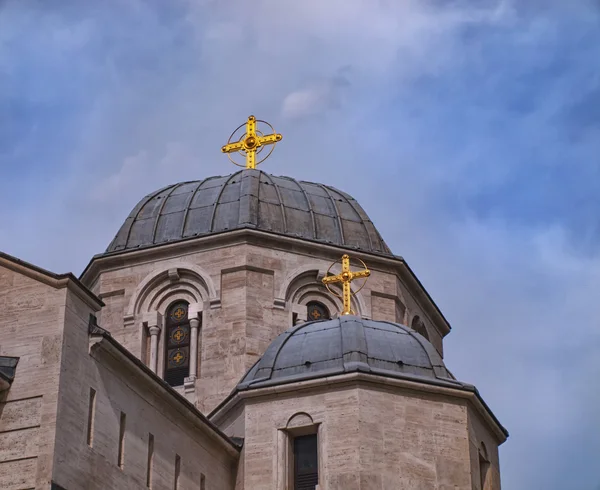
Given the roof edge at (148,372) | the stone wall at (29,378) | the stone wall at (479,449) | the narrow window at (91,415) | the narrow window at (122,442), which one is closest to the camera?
the stone wall at (29,378)

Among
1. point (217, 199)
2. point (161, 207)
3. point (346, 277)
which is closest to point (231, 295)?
point (346, 277)

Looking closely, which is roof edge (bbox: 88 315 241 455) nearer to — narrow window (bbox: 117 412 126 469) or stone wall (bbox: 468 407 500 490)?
narrow window (bbox: 117 412 126 469)

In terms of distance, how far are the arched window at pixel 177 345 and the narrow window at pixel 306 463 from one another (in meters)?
7.68

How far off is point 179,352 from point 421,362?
8.84 meters

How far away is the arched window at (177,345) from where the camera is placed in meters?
42.8

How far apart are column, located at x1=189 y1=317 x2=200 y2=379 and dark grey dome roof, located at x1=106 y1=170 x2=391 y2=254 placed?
277 centimetres

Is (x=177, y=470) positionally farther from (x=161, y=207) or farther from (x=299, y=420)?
(x=161, y=207)

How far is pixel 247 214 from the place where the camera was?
147ft

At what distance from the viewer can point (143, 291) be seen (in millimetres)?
44031

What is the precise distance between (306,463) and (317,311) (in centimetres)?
938

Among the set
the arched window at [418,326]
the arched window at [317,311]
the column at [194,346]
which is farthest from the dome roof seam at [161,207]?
the arched window at [418,326]

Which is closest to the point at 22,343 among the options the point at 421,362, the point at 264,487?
the point at 264,487

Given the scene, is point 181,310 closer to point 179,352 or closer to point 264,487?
point 179,352

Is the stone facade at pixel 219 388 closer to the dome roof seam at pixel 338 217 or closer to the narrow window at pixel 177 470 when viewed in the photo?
the narrow window at pixel 177 470
